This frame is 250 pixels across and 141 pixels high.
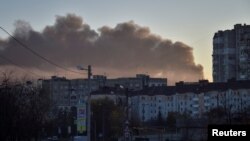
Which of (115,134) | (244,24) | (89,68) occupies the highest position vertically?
(244,24)

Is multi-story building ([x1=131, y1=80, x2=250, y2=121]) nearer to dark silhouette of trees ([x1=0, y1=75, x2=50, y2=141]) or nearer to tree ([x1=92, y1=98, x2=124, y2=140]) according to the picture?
tree ([x1=92, y1=98, x2=124, y2=140])

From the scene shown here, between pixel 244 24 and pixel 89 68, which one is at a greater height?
pixel 244 24

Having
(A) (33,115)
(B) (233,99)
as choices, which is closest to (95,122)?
(A) (33,115)

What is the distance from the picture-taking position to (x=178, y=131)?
246 feet

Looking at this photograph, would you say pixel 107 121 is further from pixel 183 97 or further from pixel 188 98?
pixel 183 97

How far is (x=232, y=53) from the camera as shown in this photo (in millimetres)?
132375

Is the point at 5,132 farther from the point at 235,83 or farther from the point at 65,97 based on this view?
the point at 65,97

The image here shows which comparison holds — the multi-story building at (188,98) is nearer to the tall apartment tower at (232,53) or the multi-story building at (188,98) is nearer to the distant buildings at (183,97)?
the distant buildings at (183,97)

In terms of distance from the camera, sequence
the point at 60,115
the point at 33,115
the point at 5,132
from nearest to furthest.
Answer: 1. the point at 5,132
2. the point at 33,115
3. the point at 60,115

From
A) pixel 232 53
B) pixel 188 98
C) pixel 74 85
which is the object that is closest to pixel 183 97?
pixel 188 98

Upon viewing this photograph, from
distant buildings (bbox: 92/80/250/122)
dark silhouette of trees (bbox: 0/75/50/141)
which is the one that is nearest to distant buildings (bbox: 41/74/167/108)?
distant buildings (bbox: 92/80/250/122)

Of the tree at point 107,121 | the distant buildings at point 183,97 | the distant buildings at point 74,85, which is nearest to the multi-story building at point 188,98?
the distant buildings at point 183,97

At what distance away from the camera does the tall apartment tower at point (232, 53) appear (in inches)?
5032

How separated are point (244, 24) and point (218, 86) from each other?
14.7 metres
